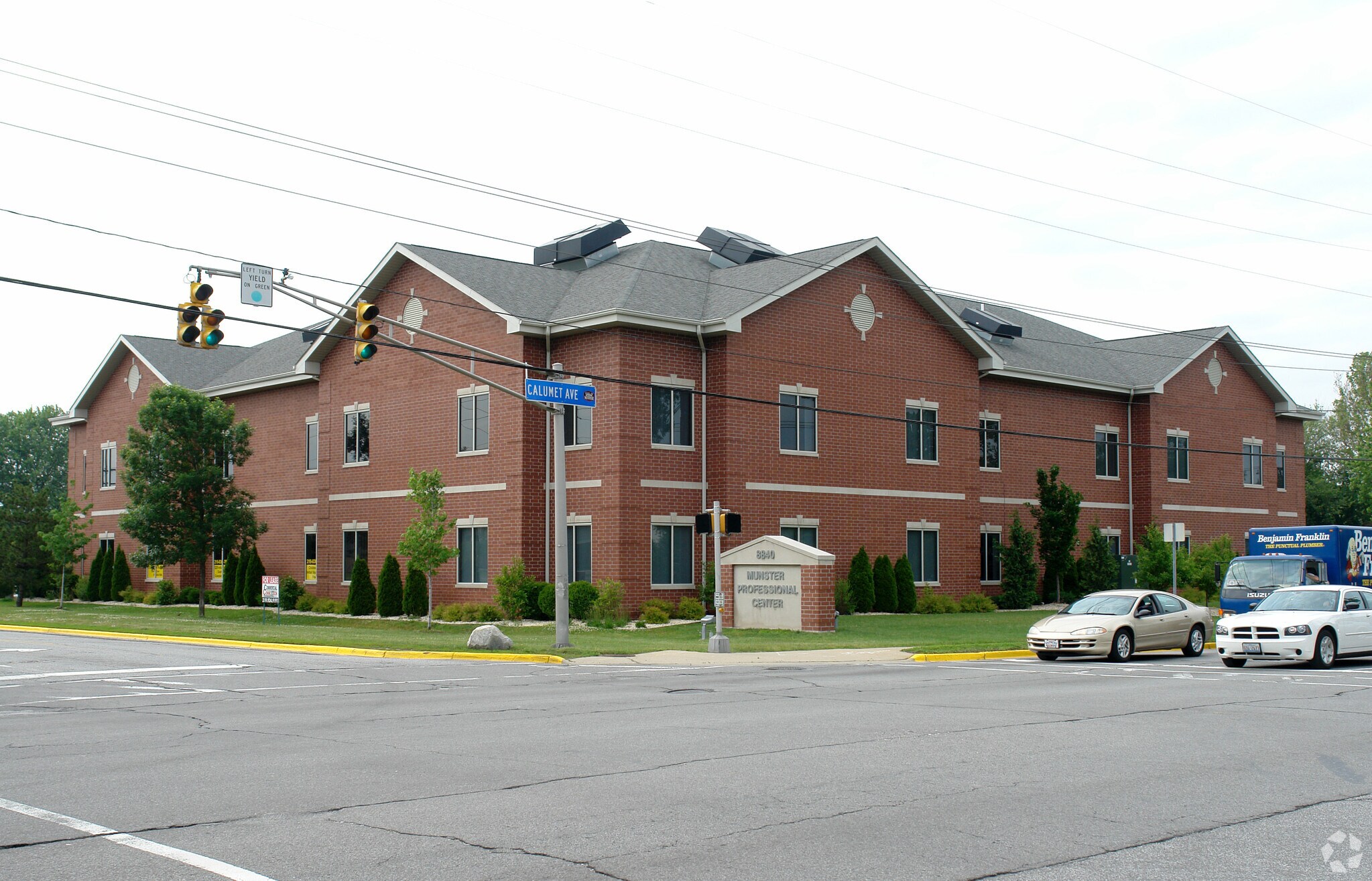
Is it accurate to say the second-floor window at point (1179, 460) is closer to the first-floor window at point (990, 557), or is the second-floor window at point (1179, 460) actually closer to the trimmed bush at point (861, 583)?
the first-floor window at point (990, 557)

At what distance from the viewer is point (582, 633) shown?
3117 centimetres

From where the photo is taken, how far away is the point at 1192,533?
4953cm

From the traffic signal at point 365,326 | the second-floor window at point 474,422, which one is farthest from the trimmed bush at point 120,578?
the traffic signal at point 365,326

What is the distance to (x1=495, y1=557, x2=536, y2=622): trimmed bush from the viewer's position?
3438 cm

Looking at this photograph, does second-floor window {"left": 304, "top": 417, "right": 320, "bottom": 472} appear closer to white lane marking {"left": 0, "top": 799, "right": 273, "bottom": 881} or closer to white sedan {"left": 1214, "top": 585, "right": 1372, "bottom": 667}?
white sedan {"left": 1214, "top": 585, "right": 1372, "bottom": 667}

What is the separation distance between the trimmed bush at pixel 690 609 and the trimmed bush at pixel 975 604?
398 inches

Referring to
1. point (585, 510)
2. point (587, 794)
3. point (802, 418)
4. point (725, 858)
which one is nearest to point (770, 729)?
point (587, 794)

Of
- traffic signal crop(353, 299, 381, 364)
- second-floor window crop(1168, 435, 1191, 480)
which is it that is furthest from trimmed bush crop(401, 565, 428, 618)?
second-floor window crop(1168, 435, 1191, 480)

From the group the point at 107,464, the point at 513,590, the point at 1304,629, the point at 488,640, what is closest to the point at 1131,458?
the point at 513,590

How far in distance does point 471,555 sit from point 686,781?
27.7 meters

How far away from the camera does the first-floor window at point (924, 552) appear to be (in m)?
40.2

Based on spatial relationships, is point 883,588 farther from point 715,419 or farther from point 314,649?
point 314,649

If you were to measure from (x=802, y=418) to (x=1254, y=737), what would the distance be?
24.9 meters

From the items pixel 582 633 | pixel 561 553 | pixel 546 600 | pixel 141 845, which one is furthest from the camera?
pixel 546 600
